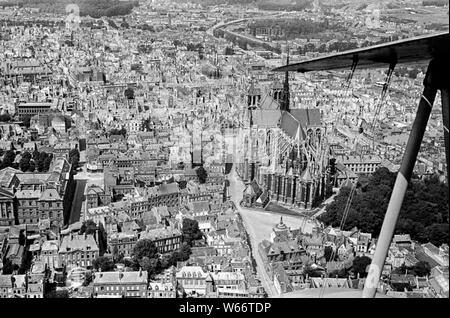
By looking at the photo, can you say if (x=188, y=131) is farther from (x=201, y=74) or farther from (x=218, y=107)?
(x=201, y=74)

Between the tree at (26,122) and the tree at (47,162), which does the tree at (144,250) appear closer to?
the tree at (47,162)

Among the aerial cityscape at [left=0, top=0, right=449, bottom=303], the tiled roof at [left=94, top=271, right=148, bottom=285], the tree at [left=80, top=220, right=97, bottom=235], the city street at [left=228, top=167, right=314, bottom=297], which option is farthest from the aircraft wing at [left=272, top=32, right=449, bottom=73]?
the tree at [left=80, top=220, right=97, bottom=235]

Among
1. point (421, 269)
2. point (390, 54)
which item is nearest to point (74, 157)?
point (421, 269)

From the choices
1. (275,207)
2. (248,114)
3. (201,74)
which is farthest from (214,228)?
(201,74)

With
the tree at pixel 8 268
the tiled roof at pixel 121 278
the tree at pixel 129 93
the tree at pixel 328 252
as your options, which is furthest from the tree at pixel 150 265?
the tree at pixel 129 93
